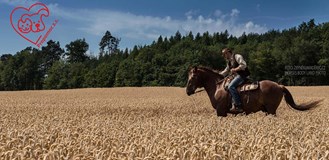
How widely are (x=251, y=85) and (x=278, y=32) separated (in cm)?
13646

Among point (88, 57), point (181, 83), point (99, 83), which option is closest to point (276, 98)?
point (181, 83)

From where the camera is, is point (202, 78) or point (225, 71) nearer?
point (225, 71)

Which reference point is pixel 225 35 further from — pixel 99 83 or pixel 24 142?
pixel 24 142

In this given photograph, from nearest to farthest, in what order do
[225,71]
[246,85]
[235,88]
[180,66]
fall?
1. [235,88]
2. [246,85]
3. [225,71]
4. [180,66]

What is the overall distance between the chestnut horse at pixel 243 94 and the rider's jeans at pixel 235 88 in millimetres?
241

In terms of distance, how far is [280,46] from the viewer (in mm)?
100312

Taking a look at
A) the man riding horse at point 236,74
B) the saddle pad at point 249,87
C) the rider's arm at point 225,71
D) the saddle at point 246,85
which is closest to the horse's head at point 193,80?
the rider's arm at point 225,71

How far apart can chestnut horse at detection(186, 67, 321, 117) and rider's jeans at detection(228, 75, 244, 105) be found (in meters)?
0.24

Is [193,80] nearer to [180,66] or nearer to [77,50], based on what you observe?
[180,66]

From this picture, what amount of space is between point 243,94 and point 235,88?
37cm

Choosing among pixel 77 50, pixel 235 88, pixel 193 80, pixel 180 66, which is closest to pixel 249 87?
pixel 235 88

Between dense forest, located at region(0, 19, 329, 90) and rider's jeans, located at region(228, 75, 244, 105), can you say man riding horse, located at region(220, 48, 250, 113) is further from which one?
dense forest, located at region(0, 19, 329, 90)

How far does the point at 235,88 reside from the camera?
12.9 meters

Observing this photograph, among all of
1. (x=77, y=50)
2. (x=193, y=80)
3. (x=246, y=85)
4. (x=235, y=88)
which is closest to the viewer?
(x=235, y=88)
